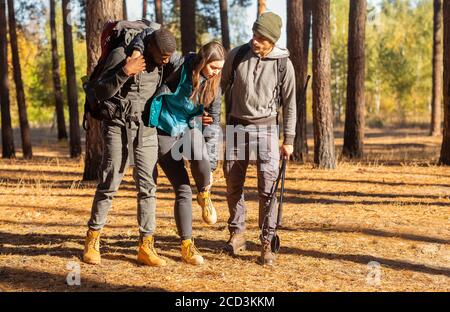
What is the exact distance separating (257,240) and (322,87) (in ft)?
25.8

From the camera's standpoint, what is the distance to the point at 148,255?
607cm

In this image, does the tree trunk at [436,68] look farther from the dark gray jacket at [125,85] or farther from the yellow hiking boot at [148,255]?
the yellow hiking boot at [148,255]

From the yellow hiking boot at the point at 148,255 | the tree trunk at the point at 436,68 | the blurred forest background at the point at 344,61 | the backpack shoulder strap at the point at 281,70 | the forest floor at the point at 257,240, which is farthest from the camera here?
the blurred forest background at the point at 344,61

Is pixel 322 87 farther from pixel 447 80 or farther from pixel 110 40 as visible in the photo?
pixel 110 40

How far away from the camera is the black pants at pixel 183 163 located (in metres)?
6.09

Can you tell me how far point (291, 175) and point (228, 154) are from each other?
6.99m

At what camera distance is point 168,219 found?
866cm

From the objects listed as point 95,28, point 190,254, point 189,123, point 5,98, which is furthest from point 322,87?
point 5,98

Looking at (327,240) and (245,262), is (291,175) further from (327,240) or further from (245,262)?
(245,262)

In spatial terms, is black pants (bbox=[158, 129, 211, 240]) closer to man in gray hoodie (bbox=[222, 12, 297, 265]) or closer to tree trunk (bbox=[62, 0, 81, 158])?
man in gray hoodie (bbox=[222, 12, 297, 265])

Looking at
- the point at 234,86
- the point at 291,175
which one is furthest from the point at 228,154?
Answer: the point at 291,175

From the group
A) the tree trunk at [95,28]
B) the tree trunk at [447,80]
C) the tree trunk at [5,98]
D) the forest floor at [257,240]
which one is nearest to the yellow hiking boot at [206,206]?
the forest floor at [257,240]

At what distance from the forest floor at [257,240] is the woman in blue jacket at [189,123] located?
1.80ft

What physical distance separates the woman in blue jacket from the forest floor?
548mm
